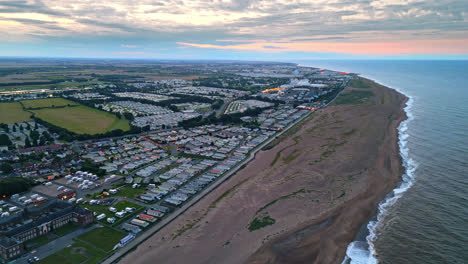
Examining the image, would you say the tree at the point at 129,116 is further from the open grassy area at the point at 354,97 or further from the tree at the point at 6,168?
the open grassy area at the point at 354,97

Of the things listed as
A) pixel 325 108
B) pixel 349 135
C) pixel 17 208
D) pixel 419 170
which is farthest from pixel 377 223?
pixel 325 108

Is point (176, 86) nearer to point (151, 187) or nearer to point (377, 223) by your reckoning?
point (151, 187)

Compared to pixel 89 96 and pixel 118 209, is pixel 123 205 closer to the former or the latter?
pixel 118 209

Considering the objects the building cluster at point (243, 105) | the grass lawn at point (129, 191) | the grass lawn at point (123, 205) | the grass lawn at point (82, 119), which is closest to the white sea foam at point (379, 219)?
the grass lawn at point (123, 205)

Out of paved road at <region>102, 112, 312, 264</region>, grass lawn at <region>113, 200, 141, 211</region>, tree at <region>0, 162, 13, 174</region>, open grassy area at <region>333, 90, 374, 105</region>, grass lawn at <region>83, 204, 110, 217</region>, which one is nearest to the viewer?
paved road at <region>102, 112, 312, 264</region>

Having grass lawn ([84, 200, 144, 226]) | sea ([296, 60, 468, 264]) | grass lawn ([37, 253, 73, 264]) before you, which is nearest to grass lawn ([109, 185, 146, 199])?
grass lawn ([84, 200, 144, 226])

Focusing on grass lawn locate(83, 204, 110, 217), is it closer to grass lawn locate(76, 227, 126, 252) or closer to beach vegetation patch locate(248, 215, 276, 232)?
grass lawn locate(76, 227, 126, 252)
